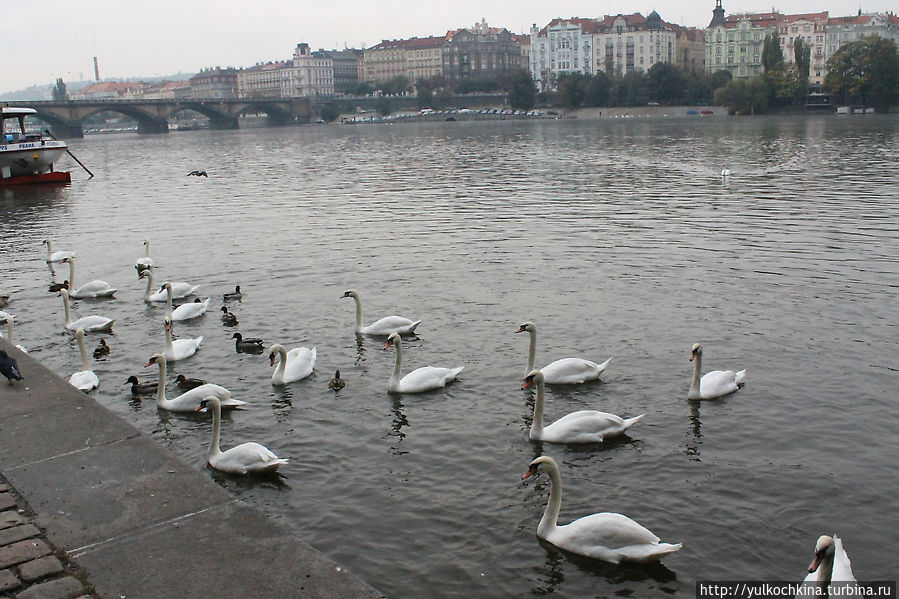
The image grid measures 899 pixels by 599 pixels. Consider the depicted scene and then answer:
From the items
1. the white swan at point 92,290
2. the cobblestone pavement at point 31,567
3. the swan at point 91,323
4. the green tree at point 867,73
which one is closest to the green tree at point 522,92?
the green tree at point 867,73

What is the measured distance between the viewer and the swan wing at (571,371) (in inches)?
437

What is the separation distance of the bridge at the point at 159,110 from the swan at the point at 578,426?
122006 millimetres

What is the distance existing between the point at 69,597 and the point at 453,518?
3745 millimetres

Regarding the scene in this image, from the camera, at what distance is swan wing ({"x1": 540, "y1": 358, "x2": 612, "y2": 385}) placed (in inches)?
437

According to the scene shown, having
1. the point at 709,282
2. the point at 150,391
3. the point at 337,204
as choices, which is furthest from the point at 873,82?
the point at 150,391

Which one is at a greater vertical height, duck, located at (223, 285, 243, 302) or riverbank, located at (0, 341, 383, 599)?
riverbank, located at (0, 341, 383, 599)

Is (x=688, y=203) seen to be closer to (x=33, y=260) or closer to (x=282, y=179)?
(x=33, y=260)

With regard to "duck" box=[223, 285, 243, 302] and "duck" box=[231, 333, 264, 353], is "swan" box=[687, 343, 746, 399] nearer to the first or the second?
"duck" box=[231, 333, 264, 353]

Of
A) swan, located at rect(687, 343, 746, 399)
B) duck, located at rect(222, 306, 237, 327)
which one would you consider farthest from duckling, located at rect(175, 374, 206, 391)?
swan, located at rect(687, 343, 746, 399)

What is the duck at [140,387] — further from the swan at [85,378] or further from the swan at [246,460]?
the swan at [246,460]

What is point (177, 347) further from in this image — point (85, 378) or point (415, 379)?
point (415, 379)

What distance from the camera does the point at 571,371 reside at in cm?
1112

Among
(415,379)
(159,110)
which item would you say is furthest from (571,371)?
(159,110)

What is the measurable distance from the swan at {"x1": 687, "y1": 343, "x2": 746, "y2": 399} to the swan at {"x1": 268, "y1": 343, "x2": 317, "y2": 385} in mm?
5053
